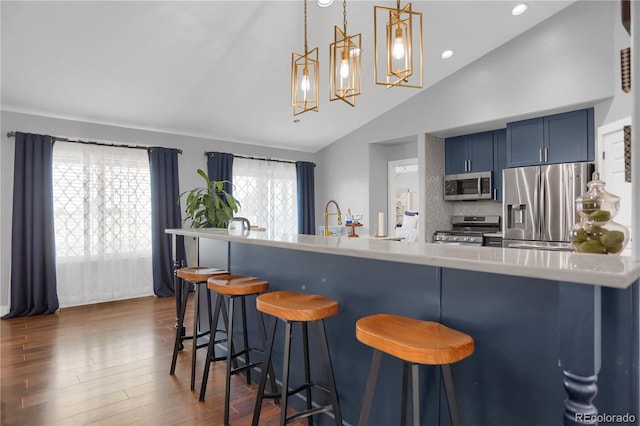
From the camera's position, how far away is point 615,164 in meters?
3.35

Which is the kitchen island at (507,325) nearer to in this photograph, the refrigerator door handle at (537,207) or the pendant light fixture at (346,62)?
the pendant light fixture at (346,62)

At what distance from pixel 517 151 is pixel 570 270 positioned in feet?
13.3

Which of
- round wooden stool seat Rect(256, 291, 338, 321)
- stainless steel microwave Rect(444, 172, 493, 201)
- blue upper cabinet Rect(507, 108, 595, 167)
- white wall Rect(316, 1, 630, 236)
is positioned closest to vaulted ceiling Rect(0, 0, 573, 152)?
white wall Rect(316, 1, 630, 236)

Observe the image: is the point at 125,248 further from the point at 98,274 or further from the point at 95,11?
the point at 95,11

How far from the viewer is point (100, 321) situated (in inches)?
160

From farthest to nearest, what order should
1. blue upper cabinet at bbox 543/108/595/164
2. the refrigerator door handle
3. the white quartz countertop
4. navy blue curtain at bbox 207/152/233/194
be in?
navy blue curtain at bbox 207/152/233/194
the refrigerator door handle
blue upper cabinet at bbox 543/108/595/164
the white quartz countertop

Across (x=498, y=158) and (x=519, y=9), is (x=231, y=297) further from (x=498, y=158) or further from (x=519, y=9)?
(x=498, y=158)

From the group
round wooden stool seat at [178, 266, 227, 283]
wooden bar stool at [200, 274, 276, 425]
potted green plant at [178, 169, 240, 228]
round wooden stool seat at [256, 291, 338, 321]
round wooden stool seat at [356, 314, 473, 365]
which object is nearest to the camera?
round wooden stool seat at [356, 314, 473, 365]

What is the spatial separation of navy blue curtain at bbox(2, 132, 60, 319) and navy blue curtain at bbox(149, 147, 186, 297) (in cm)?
117

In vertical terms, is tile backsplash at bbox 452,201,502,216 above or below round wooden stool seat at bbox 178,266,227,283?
above

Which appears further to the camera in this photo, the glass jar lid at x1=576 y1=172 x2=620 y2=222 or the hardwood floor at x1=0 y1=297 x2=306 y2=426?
the hardwood floor at x1=0 y1=297 x2=306 y2=426

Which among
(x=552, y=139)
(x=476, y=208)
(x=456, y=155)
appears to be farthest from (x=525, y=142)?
(x=476, y=208)

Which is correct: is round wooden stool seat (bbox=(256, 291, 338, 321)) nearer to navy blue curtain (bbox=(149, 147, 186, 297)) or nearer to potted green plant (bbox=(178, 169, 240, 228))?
potted green plant (bbox=(178, 169, 240, 228))

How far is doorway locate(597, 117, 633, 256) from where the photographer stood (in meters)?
3.14
